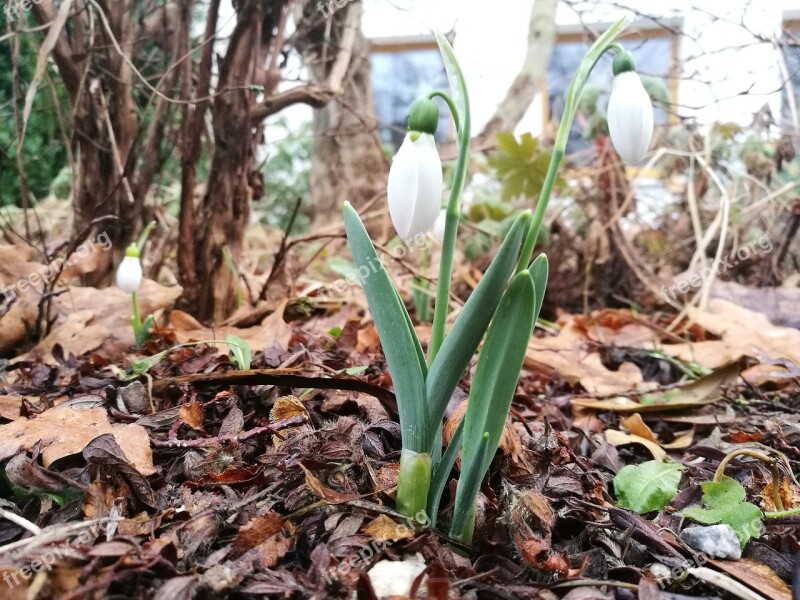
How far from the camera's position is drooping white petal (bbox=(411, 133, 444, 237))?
672 millimetres

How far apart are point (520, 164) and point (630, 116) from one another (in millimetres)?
1870

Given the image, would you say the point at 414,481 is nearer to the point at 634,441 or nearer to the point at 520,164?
the point at 634,441

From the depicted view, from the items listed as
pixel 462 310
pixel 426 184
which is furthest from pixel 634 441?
pixel 426 184

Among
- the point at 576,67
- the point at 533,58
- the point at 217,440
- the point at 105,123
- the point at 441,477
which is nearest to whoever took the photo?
the point at 441,477

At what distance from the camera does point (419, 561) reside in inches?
27.8

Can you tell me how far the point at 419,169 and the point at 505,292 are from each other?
167mm

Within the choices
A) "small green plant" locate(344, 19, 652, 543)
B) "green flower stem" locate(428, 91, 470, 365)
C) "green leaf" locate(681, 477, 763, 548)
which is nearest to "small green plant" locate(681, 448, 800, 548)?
"green leaf" locate(681, 477, 763, 548)

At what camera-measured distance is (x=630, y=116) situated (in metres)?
0.71

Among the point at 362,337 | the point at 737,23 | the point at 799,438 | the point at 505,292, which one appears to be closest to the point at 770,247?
the point at 737,23

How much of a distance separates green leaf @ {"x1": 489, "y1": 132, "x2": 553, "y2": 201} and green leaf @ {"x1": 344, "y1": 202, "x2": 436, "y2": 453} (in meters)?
1.83

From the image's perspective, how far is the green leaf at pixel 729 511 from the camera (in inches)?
31.1

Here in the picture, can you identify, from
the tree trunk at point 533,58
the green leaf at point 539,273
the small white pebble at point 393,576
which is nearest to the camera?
the small white pebble at point 393,576

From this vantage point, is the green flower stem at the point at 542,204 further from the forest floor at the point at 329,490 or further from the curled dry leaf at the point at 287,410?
the curled dry leaf at the point at 287,410

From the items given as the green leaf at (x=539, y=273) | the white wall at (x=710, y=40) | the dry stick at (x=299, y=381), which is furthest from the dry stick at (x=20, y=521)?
the white wall at (x=710, y=40)
